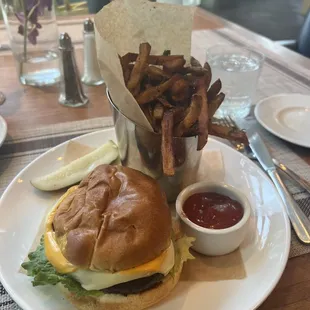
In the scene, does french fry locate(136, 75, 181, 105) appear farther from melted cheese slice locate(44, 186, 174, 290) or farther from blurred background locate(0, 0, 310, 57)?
blurred background locate(0, 0, 310, 57)

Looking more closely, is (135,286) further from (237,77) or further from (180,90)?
(237,77)

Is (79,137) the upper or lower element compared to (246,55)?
lower

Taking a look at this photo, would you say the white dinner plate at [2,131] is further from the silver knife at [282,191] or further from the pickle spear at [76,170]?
the silver knife at [282,191]

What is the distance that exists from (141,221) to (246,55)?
1408 mm

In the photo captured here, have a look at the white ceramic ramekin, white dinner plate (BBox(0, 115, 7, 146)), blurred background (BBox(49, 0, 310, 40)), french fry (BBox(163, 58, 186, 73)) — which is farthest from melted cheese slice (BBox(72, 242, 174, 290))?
blurred background (BBox(49, 0, 310, 40))

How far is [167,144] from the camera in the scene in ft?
3.74

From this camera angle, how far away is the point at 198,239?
1.12m

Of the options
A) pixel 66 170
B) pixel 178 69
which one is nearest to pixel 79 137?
pixel 66 170

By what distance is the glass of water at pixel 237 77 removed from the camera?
1944 millimetres

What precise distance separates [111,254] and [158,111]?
0.48 m

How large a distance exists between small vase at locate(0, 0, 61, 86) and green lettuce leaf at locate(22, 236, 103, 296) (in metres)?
1.44

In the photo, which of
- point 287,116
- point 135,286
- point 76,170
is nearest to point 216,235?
point 135,286

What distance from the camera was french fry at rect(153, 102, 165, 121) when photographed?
1.20m

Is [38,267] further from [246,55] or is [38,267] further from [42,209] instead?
[246,55]
